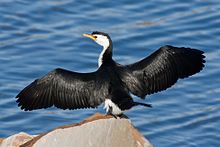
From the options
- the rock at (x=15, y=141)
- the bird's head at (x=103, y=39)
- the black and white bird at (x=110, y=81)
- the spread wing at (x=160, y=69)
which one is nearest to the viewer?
the rock at (x=15, y=141)

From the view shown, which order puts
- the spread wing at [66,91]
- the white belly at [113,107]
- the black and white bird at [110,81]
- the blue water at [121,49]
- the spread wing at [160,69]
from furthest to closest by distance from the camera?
the blue water at [121,49], the spread wing at [160,69], the spread wing at [66,91], the black and white bird at [110,81], the white belly at [113,107]

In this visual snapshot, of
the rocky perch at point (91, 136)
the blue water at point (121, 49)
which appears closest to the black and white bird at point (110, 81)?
the rocky perch at point (91, 136)

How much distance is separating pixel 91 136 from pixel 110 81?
111cm

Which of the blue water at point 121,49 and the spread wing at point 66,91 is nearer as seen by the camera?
the spread wing at point 66,91

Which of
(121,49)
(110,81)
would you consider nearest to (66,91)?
(110,81)

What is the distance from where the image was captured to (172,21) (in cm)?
1526

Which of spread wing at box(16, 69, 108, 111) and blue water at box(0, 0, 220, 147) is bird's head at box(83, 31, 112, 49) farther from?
blue water at box(0, 0, 220, 147)

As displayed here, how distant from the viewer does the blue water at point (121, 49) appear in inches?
496

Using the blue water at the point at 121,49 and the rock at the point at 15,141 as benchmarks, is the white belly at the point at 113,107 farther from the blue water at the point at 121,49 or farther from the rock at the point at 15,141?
the blue water at the point at 121,49

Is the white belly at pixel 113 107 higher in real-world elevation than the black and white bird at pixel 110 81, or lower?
lower

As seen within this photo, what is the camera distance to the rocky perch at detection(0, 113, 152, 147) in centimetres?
842

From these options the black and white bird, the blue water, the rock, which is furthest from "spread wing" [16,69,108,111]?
the blue water

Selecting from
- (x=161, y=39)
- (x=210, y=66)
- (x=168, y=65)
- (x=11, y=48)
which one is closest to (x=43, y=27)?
(x=11, y=48)

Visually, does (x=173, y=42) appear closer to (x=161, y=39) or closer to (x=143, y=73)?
(x=161, y=39)
